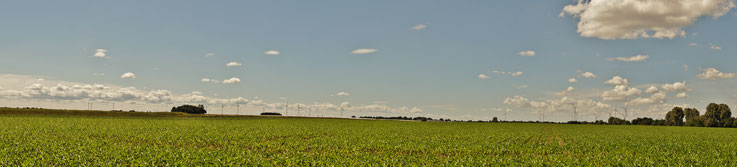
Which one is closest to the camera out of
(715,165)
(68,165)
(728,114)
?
(68,165)

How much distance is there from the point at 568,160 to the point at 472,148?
31.8 ft

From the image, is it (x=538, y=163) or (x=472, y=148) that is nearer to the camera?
(x=538, y=163)

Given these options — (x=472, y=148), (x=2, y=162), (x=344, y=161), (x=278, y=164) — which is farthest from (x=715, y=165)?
(x=2, y=162)

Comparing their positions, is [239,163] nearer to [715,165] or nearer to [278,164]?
[278,164]

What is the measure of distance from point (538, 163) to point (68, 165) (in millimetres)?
23878

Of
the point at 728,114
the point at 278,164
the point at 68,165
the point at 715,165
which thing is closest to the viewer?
the point at 68,165

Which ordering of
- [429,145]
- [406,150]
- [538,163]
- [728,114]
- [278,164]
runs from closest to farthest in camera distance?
[278,164] < [538,163] < [406,150] < [429,145] < [728,114]

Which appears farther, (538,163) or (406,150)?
(406,150)

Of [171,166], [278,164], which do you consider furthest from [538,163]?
[171,166]

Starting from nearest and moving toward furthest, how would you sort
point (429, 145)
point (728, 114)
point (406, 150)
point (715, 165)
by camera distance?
point (715, 165)
point (406, 150)
point (429, 145)
point (728, 114)

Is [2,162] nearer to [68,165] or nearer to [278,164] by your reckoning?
[68,165]

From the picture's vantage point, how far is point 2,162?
22781 millimetres

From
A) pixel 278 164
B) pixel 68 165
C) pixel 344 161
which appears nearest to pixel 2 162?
pixel 68 165

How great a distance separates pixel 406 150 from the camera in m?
35.7
